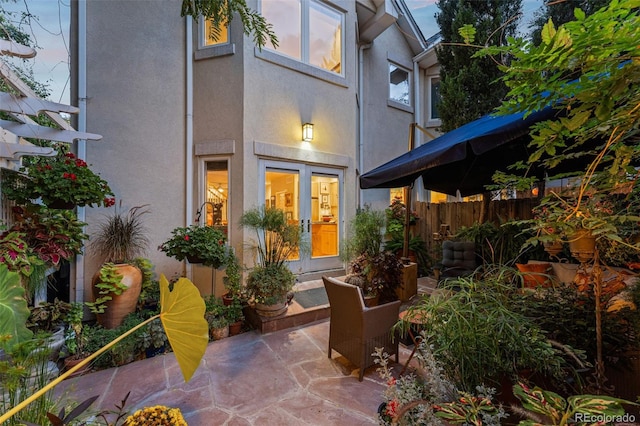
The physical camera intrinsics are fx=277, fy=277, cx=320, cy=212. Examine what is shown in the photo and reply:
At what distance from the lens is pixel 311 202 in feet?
18.6

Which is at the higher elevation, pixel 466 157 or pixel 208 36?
pixel 208 36

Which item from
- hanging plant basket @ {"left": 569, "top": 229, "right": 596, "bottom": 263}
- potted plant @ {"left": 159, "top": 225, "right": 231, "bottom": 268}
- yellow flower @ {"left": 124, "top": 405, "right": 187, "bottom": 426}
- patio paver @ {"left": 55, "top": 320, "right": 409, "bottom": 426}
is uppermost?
hanging plant basket @ {"left": 569, "top": 229, "right": 596, "bottom": 263}

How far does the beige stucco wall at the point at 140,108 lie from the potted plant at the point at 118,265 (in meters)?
0.13

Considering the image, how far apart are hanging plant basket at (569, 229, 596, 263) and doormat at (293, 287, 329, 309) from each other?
3.45 metres

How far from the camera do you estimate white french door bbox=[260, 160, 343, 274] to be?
211 inches

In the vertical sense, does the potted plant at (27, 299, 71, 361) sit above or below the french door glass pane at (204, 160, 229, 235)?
below

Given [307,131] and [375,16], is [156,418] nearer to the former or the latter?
[307,131]

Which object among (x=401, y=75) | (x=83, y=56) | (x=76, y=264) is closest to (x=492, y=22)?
(x=401, y=75)

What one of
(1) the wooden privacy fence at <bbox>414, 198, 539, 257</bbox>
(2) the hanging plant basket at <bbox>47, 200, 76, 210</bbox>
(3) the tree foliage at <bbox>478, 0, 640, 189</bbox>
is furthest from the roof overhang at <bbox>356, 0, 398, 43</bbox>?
(2) the hanging plant basket at <bbox>47, 200, 76, 210</bbox>

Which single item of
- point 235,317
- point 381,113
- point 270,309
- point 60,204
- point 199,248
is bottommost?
point 235,317

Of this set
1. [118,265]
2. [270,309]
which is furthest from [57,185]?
[270,309]

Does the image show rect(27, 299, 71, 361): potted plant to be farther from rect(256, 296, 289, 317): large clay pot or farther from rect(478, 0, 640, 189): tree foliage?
rect(478, 0, 640, 189): tree foliage

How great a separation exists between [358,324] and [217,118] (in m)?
4.30

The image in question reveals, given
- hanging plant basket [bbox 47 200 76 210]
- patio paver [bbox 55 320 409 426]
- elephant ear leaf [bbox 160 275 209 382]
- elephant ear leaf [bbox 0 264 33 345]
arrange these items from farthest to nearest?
1. hanging plant basket [bbox 47 200 76 210]
2. patio paver [bbox 55 320 409 426]
3. elephant ear leaf [bbox 0 264 33 345]
4. elephant ear leaf [bbox 160 275 209 382]
